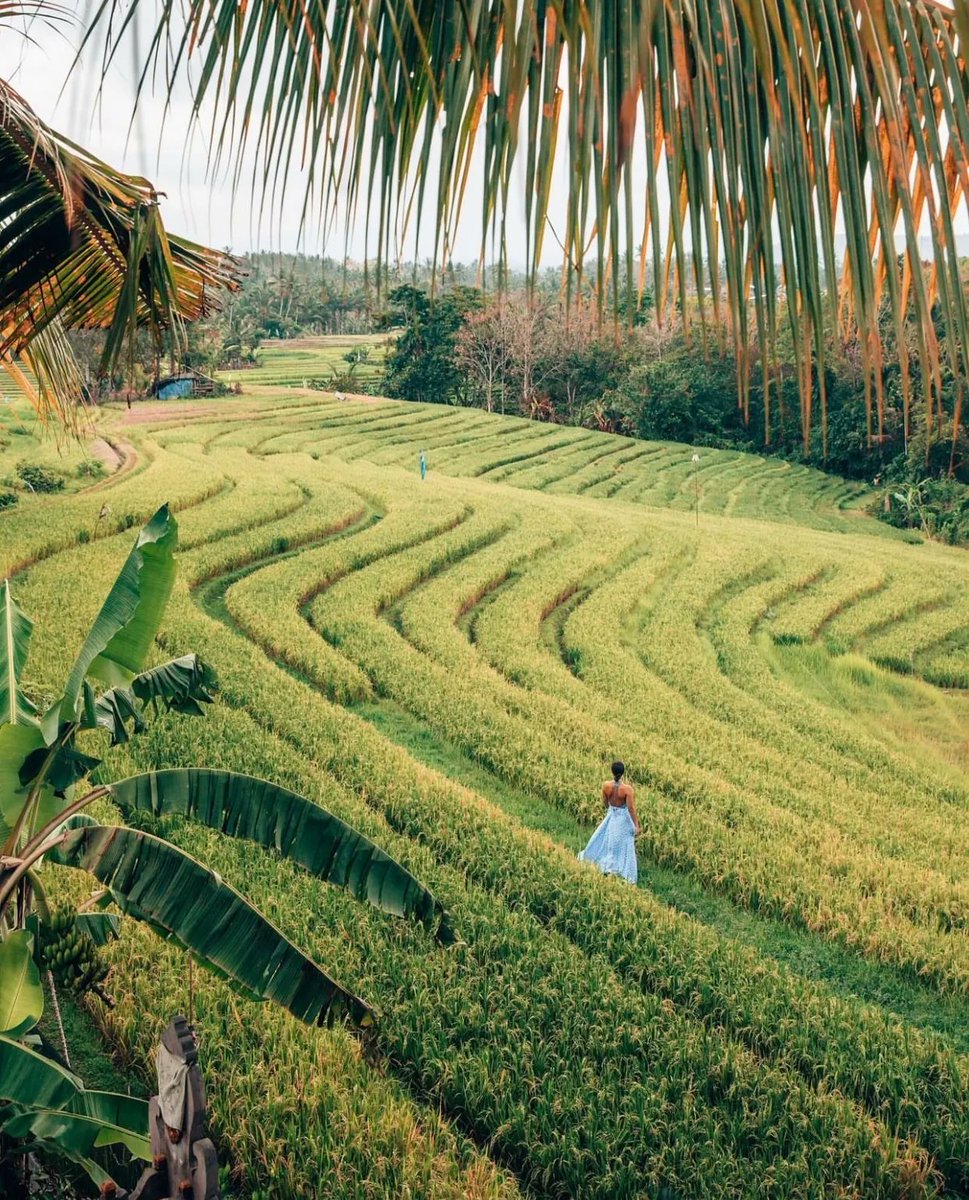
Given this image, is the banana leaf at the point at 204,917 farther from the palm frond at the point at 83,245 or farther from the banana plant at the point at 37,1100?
the palm frond at the point at 83,245

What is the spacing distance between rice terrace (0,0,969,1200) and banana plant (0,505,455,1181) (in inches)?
0.6

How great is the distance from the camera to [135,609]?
3.51 metres

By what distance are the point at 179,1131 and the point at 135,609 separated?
1720 mm

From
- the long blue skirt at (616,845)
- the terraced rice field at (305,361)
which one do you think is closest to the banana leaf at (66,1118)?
the long blue skirt at (616,845)

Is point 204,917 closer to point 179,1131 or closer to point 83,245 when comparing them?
point 179,1131

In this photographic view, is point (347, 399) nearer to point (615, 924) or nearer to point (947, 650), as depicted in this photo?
point (947, 650)

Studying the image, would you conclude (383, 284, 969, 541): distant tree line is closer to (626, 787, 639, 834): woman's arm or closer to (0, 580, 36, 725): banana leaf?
(626, 787, 639, 834): woman's arm

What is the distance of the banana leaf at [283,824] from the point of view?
342 cm

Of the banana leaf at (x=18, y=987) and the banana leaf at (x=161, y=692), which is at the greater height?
the banana leaf at (x=161, y=692)

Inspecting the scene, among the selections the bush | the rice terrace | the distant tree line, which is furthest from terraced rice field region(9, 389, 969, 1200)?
the distant tree line

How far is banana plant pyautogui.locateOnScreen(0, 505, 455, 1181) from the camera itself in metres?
2.94

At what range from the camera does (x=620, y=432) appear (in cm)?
3703

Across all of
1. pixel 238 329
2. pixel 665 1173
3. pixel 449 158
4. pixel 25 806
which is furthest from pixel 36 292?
pixel 238 329

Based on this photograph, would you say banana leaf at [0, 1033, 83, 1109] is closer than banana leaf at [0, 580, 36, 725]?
Yes
